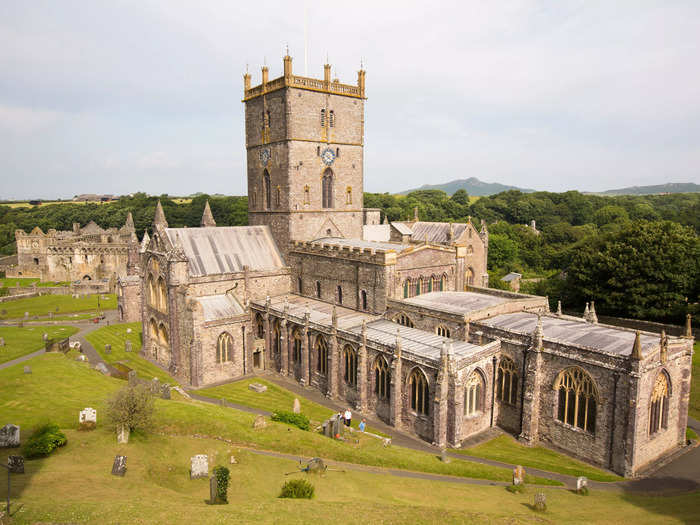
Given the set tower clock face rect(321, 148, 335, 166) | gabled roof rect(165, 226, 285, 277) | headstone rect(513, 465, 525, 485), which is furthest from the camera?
tower clock face rect(321, 148, 335, 166)

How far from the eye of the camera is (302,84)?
149ft

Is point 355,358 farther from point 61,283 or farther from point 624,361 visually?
point 61,283

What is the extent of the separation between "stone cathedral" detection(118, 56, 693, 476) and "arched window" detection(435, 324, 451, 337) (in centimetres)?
14

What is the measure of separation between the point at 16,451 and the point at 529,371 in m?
29.2

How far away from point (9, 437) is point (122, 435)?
16.7ft

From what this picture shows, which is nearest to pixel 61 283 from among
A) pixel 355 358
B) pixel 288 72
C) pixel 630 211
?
pixel 288 72

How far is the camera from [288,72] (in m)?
44.3

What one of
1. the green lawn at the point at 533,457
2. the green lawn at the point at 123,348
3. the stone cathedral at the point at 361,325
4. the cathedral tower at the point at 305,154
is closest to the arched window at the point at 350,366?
the stone cathedral at the point at 361,325

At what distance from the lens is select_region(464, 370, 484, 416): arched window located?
1224 inches

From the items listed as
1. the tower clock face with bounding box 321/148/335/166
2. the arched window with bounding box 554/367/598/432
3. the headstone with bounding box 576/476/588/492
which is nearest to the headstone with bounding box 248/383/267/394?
the arched window with bounding box 554/367/598/432

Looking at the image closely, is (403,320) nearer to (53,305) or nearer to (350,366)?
(350,366)

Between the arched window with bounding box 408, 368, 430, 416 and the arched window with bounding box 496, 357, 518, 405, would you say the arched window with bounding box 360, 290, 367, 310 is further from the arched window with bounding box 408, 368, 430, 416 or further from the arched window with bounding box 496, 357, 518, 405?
the arched window with bounding box 496, 357, 518, 405

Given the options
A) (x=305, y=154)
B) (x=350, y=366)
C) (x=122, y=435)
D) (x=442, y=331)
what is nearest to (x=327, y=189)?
(x=305, y=154)

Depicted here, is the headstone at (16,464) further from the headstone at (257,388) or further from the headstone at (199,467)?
the headstone at (257,388)
